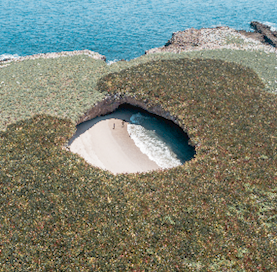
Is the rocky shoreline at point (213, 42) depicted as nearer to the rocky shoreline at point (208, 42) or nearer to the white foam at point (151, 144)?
the rocky shoreline at point (208, 42)

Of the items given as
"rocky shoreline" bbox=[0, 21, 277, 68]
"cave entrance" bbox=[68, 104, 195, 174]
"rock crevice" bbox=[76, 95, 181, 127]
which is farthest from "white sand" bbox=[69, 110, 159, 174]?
"rocky shoreline" bbox=[0, 21, 277, 68]

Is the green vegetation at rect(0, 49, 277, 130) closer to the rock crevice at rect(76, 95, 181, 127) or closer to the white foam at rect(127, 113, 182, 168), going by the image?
the rock crevice at rect(76, 95, 181, 127)

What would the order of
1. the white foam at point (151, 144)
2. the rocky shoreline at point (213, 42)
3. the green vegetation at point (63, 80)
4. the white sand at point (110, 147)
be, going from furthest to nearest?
1. the rocky shoreline at point (213, 42)
2. the green vegetation at point (63, 80)
3. the white foam at point (151, 144)
4. the white sand at point (110, 147)

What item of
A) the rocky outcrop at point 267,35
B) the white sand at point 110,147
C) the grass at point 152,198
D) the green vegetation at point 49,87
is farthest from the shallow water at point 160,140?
the rocky outcrop at point 267,35

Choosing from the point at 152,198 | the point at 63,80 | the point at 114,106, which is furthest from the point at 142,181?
the point at 63,80

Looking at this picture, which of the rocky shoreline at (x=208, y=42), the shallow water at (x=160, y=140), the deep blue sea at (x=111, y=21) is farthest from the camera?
the deep blue sea at (x=111, y=21)

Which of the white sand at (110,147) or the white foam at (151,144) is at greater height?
the white foam at (151,144)

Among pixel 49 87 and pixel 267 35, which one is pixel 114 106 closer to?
pixel 49 87
